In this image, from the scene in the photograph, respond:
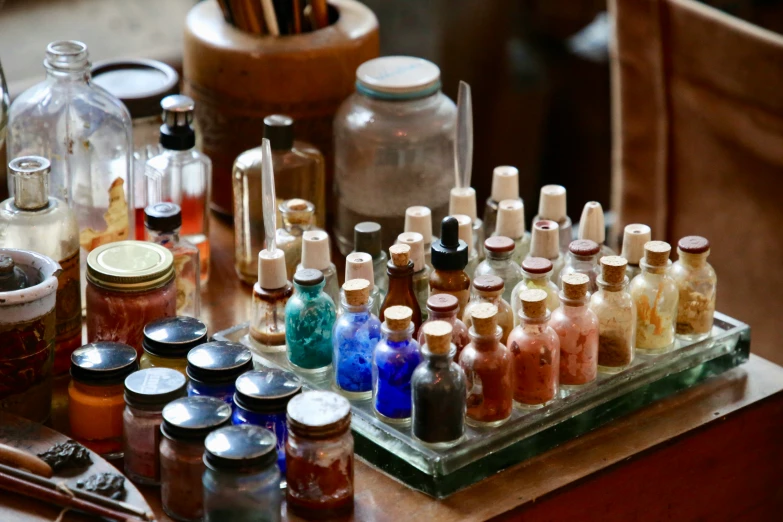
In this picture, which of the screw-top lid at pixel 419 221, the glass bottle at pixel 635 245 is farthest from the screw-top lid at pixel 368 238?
the glass bottle at pixel 635 245

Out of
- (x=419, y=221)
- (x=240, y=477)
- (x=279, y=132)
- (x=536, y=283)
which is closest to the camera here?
(x=240, y=477)

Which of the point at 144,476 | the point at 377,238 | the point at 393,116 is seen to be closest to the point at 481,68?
the point at 393,116

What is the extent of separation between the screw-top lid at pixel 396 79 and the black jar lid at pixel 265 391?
0.45m

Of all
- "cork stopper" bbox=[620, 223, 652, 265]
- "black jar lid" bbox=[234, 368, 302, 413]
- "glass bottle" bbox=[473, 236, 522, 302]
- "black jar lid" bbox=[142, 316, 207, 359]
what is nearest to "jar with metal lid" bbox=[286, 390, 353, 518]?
"black jar lid" bbox=[234, 368, 302, 413]

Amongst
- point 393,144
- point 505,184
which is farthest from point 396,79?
point 505,184

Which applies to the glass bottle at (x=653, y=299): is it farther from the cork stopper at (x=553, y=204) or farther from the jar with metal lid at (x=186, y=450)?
the jar with metal lid at (x=186, y=450)

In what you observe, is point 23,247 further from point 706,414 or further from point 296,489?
point 706,414

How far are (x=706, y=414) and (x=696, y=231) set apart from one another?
0.84 m

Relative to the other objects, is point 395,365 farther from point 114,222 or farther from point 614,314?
point 114,222

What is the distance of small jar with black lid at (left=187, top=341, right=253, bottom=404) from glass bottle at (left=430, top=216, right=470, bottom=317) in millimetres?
189

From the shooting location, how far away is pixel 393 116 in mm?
1283

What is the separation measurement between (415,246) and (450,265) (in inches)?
2.4

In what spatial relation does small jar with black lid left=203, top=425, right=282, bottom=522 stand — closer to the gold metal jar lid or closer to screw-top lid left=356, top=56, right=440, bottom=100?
the gold metal jar lid

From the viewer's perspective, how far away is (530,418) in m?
0.97
